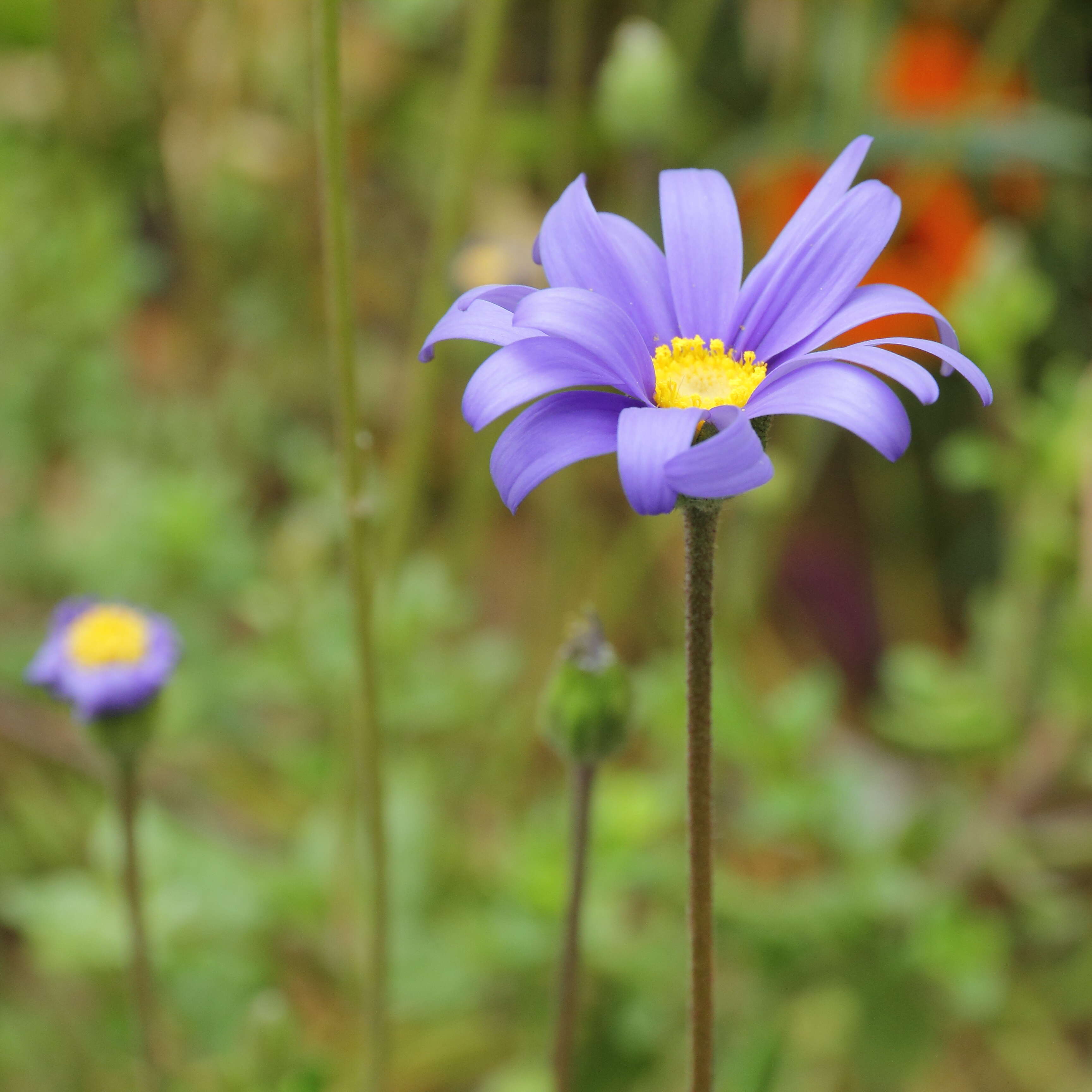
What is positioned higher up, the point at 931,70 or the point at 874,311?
the point at 931,70

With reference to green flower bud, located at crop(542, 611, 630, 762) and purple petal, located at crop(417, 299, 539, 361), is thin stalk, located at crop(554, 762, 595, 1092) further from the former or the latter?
purple petal, located at crop(417, 299, 539, 361)

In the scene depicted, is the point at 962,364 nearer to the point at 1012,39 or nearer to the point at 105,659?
the point at 105,659

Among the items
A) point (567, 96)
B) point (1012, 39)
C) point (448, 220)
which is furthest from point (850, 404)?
point (1012, 39)

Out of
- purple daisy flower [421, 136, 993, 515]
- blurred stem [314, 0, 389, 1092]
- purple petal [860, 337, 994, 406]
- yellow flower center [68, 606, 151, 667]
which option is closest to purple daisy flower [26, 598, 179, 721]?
yellow flower center [68, 606, 151, 667]

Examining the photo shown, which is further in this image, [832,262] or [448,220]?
[448,220]

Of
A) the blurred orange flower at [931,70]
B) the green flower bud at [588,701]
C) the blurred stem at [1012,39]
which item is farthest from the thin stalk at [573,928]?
the blurred orange flower at [931,70]

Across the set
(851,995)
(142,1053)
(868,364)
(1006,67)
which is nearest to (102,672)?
(142,1053)

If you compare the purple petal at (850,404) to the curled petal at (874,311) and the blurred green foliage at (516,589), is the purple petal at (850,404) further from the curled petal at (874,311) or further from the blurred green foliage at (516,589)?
the blurred green foliage at (516,589)
